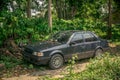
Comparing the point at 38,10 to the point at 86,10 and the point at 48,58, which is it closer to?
the point at 86,10

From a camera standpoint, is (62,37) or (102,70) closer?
(102,70)

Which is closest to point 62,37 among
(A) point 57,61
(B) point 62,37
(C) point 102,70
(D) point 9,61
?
(B) point 62,37

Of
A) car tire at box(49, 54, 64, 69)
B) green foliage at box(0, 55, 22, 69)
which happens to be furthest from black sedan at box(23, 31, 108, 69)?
green foliage at box(0, 55, 22, 69)

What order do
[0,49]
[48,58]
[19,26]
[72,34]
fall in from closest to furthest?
1. [48,58]
2. [72,34]
3. [0,49]
4. [19,26]

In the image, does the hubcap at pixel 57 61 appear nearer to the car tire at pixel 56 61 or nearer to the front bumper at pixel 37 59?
the car tire at pixel 56 61

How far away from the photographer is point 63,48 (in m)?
11.5

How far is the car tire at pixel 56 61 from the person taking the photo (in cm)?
1111

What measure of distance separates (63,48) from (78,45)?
91cm

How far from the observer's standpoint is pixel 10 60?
12594 mm

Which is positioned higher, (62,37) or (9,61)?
(62,37)

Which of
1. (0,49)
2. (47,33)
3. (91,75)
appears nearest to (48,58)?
(0,49)

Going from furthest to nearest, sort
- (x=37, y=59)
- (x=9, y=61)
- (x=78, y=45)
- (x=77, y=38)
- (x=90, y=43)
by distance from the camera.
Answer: (x=90, y=43), (x=9, y=61), (x=77, y=38), (x=78, y=45), (x=37, y=59)

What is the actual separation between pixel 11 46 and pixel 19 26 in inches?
66.6

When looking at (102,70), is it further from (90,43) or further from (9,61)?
(9,61)
